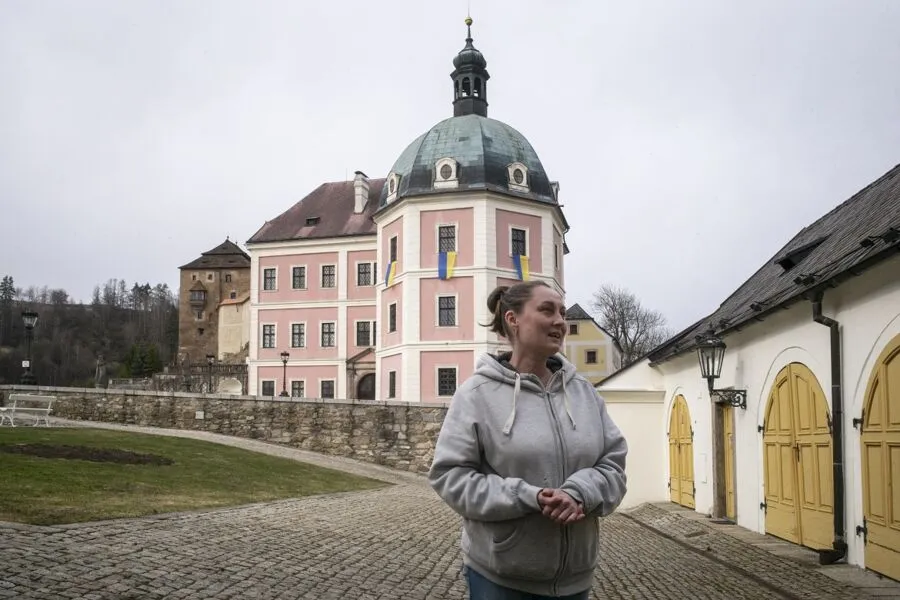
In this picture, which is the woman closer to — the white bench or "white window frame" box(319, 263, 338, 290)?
the white bench

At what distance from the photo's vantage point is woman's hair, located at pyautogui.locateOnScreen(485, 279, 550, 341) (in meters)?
3.56

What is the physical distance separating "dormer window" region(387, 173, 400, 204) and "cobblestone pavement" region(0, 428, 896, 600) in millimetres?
30323

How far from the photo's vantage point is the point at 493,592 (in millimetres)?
3238

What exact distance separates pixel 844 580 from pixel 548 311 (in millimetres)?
6626

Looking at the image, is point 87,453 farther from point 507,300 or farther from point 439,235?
point 439,235

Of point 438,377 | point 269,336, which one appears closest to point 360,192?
point 269,336

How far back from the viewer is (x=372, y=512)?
1509cm

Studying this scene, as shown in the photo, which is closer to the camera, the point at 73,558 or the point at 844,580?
the point at 73,558

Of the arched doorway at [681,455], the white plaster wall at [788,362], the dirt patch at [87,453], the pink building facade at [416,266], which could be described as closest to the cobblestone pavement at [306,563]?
the white plaster wall at [788,362]

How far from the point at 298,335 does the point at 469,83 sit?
16438 mm

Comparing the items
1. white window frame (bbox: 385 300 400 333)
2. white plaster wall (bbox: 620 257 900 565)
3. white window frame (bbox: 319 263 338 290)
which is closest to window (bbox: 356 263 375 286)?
white window frame (bbox: 319 263 338 290)

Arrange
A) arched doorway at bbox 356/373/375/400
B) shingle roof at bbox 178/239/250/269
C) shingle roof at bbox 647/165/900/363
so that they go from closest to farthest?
shingle roof at bbox 647/165/900/363
arched doorway at bbox 356/373/375/400
shingle roof at bbox 178/239/250/269

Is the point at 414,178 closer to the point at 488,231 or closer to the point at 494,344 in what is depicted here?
the point at 488,231

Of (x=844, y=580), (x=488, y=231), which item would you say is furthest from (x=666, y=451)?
(x=488, y=231)
